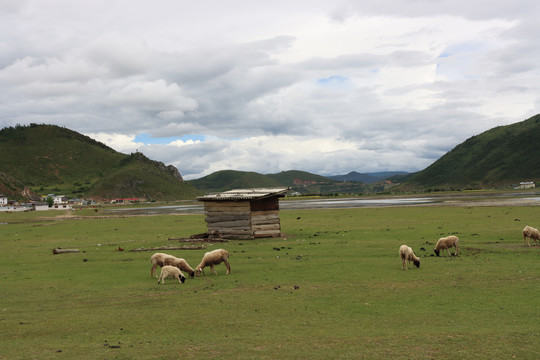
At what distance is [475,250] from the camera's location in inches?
915

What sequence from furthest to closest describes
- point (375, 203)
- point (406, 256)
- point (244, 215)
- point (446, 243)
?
1. point (375, 203)
2. point (244, 215)
3. point (446, 243)
4. point (406, 256)

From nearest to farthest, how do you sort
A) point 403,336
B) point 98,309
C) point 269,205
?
1. point 403,336
2. point 98,309
3. point 269,205

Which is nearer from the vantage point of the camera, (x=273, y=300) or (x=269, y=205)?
(x=273, y=300)

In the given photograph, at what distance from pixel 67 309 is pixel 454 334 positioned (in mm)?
11477

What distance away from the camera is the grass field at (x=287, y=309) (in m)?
9.51

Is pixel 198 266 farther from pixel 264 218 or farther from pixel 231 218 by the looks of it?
pixel 264 218

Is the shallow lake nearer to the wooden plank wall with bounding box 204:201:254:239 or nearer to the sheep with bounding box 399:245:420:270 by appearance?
the wooden plank wall with bounding box 204:201:254:239

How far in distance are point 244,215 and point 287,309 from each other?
21.3m

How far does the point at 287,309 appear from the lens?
508 inches

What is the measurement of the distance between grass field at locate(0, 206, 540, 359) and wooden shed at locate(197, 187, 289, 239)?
33.9 ft

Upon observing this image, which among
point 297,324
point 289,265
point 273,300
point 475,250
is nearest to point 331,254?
point 289,265

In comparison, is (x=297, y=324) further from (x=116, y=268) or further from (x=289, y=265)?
(x=116, y=268)

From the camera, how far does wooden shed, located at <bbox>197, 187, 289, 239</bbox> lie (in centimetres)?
3388

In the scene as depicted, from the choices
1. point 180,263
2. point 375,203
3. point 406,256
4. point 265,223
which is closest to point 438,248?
point 406,256
